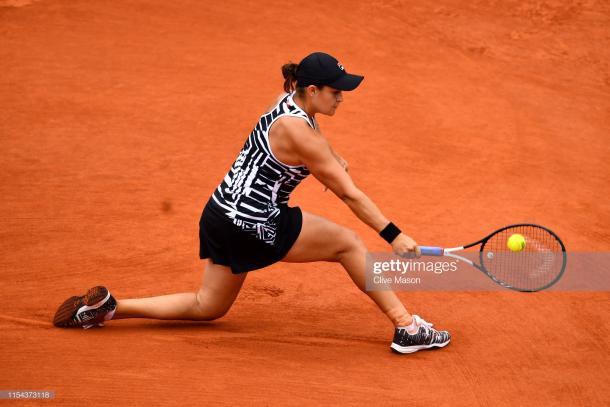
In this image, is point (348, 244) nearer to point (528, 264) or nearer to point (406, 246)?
point (406, 246)

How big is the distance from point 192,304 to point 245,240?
64 cm

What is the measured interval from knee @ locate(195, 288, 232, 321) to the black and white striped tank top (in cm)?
56

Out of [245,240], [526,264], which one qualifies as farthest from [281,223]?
[526,264]

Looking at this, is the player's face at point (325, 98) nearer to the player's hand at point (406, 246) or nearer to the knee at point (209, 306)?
the player's hand at point (406, 246)

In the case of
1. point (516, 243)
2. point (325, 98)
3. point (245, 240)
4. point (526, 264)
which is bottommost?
point (526, 264)

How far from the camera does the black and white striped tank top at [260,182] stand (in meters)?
4.97

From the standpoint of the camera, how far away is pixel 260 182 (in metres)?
5.01

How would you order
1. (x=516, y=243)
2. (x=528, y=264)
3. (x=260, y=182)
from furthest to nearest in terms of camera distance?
(x=528, y=264)
(x=516, y=243)
(x=260, y=182)

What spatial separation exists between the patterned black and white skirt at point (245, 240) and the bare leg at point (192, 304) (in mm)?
183

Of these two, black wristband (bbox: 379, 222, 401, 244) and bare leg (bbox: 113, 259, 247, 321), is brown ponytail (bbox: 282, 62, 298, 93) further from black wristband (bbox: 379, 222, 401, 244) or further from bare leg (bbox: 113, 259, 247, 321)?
bare leg (bbox: 113, 259, 247, 321)

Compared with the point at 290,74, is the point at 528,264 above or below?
below

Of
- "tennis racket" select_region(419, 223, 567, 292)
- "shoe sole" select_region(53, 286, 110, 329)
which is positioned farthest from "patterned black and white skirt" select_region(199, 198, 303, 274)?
"tennis racket" select_region(419, 223, 567, 292)

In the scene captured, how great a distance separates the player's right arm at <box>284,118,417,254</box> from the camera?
4832 mm

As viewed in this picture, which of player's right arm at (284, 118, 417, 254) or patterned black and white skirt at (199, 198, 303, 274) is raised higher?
player's right arm at (284, 118, 417, 254)
